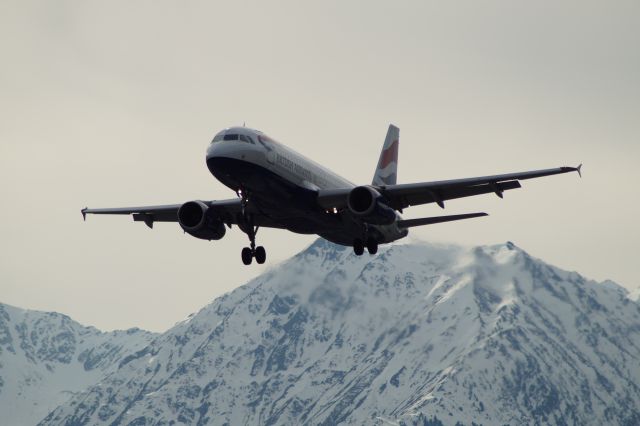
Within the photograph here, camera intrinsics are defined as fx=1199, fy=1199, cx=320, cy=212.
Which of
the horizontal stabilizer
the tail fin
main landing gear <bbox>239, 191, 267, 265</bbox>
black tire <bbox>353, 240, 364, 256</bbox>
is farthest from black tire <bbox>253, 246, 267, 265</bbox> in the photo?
the tail fin

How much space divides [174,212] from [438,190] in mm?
17134

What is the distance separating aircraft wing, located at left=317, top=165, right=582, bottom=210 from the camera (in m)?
61.9

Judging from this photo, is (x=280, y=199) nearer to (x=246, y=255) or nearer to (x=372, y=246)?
(x=246, y=255)

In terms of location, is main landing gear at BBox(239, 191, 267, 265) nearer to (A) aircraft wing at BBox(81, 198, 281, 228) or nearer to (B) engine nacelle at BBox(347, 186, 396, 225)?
(A) aircraft wing at BBox(81, 198, 281, 228)

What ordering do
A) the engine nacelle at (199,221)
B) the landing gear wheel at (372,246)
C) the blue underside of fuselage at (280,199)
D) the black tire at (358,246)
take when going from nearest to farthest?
the blue underside of fuselage at (280,199)
the engine nacelle at (199,221)
the landing gear wheel at (372,246)
the black tire at (358,246)

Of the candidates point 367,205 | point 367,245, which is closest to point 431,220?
point 367,245

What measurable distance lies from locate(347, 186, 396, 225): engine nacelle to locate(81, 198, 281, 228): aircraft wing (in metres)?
5.22

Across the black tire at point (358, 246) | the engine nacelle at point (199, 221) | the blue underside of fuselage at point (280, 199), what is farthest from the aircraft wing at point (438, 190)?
the engine nacelle at point (199, 221)

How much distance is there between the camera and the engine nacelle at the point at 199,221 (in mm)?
66438

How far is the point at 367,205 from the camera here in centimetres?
6209

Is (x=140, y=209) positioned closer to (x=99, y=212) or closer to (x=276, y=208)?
(x=99, y=212)

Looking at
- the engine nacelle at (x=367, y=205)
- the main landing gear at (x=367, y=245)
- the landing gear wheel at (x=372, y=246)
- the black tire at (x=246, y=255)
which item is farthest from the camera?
the main landing gear at (x=367, y=245)

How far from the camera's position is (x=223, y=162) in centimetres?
6009

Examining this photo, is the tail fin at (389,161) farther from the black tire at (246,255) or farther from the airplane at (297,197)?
the black tire at (246,255)
